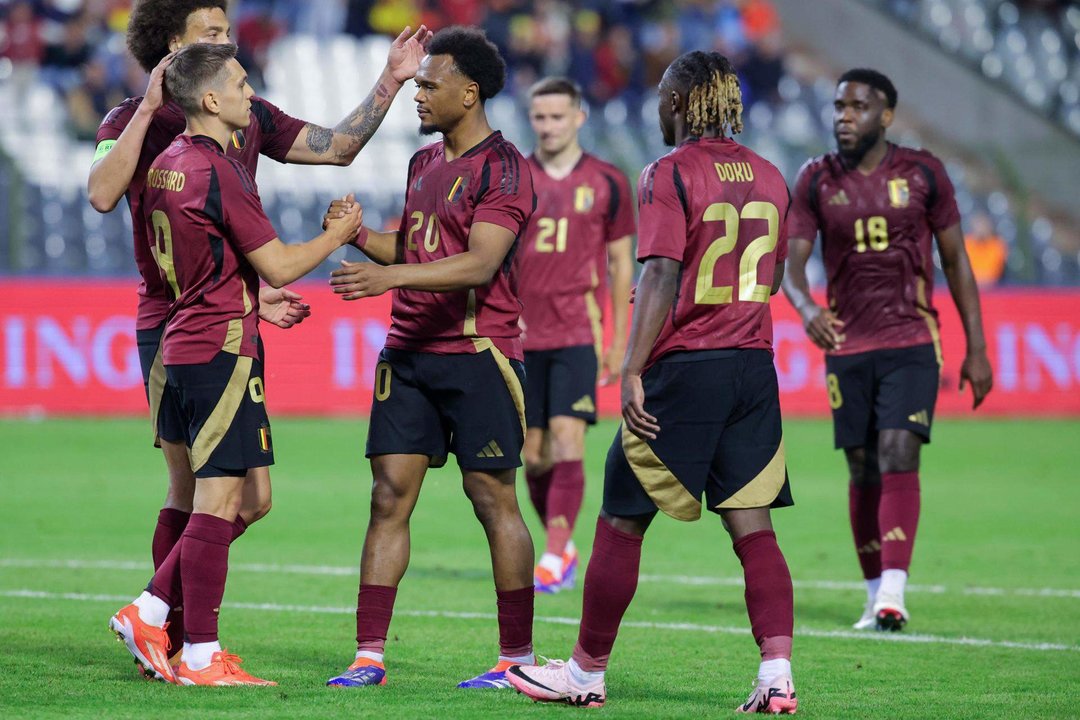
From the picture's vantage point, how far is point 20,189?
62.5 ft

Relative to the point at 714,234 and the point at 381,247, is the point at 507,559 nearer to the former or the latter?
the point at 381,247

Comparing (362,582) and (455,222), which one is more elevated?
(455,222)

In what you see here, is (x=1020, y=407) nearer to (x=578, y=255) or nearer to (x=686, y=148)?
(x=578, y=255)

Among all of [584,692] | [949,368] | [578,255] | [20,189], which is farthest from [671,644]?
[20,189]

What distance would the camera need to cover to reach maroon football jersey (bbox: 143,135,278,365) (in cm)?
564

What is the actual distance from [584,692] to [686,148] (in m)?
1.92

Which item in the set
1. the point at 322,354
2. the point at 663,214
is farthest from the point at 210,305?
the point at 322,354

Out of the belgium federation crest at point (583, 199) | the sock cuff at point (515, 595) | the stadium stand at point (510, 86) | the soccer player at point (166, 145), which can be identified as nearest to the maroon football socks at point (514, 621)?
the sock cuff at point (515, 595)

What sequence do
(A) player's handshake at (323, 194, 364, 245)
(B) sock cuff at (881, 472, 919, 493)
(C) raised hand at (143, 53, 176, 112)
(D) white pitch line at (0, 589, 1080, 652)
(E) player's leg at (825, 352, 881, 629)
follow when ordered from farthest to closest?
(E) player's leg at (825, 352, 881, 629), (B) sock cuff at (881, 472, 919, 493), (D) white pitch line at (0, 589, 1080, 652), (C) raised hand at (143, 53, 176, 112), (A) player's handshake at (323, 194, 364, 245)

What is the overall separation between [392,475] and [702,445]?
3.95 feet

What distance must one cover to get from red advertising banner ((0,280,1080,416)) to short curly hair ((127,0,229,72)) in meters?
10.9

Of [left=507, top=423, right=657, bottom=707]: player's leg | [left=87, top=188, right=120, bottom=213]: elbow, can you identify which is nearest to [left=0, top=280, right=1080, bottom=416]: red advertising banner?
[left=87, top=188, right=120, bottom=213]: elbow

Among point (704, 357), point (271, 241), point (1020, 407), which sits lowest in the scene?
point (1020, 407)

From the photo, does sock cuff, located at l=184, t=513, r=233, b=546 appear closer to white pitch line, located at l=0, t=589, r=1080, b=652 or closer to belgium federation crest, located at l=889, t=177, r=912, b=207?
white pitch line, located at l=0, t=589, r=1080, b=652
